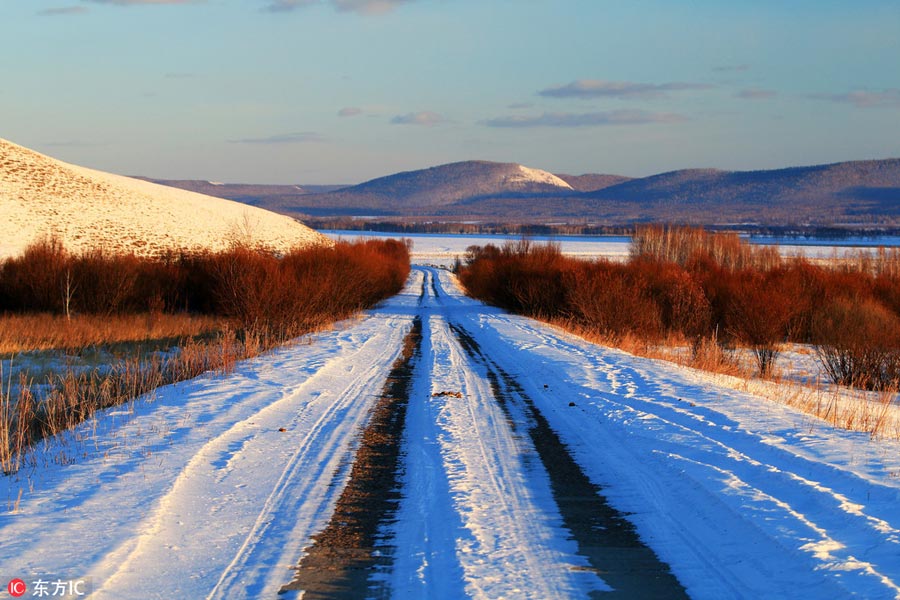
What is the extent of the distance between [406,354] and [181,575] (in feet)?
48.1

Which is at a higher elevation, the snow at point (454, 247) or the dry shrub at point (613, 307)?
the snow at point (454, 247)

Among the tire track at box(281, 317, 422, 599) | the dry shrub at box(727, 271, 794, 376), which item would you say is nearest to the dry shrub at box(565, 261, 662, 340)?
the dry shrub at box(727, 271, 794, 376)

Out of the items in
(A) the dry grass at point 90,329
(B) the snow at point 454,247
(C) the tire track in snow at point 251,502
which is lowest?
(A) the dry grass at point 90,329

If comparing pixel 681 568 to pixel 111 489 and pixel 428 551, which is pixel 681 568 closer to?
pixel 428 551

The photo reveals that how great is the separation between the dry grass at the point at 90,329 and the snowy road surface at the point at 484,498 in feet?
45.5

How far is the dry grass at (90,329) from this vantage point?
24656 mm

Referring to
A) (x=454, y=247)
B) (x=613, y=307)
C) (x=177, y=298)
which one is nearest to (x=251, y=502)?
(x=613, y=307)

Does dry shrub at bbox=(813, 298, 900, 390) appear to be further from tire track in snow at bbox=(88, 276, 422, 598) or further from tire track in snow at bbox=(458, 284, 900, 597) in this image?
tire track in snow at bbox=(88, 276, 422, 598)

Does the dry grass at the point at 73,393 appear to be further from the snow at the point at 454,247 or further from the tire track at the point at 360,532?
the snow at the point at 454,247

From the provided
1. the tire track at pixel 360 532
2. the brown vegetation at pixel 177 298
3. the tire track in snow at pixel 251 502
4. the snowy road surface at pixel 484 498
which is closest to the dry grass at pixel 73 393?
the brown vegetation at pixel 177 298

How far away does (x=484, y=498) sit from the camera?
23.7 ft

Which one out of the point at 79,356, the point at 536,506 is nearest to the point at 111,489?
the point at 536,506

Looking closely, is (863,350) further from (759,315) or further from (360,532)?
(360,532)

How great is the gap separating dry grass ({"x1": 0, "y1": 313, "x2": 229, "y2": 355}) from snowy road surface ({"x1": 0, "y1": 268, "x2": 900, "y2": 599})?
13.9 m
